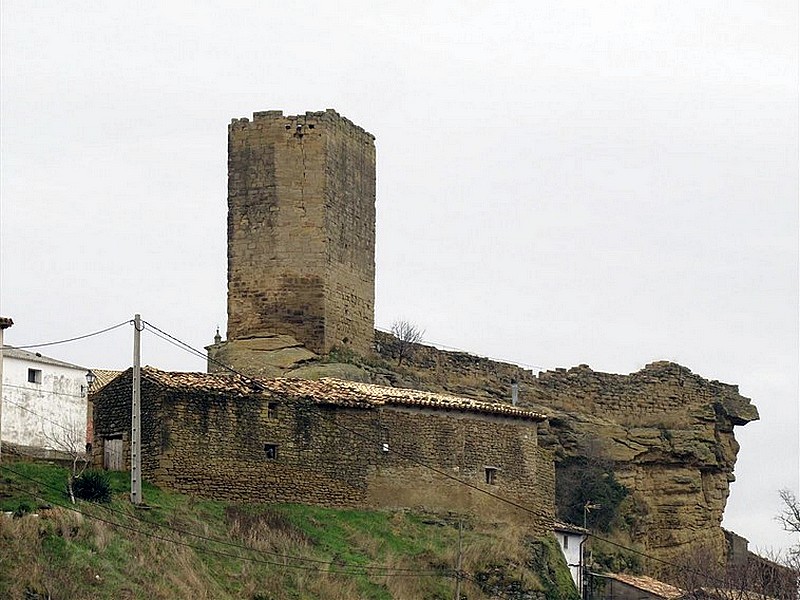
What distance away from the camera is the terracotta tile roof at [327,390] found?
3925 centimetres

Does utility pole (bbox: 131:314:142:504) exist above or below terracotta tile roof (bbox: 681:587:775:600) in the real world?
above

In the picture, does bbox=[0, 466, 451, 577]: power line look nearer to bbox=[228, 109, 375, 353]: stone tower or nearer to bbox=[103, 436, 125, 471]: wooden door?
bbox=[103, 436, 125, 471]: wooden door

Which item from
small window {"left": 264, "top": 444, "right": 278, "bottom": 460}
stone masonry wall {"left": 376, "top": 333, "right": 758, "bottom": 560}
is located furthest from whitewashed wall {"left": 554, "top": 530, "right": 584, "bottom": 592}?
small window {"left": 264, "top": 444, "right": 278, "bottom": 460}

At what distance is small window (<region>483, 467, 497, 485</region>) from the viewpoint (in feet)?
140

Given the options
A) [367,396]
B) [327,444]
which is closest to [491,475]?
[367,396]

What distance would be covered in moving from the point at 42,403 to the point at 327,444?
6283 mm

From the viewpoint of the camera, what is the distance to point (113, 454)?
39.4 meters

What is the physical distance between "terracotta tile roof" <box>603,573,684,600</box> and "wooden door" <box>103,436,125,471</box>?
1172 centimetres

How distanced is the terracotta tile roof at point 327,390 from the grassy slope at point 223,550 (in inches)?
80.8

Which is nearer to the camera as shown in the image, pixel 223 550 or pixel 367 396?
pixel 223 550

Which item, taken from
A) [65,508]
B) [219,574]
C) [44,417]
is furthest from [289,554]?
[44,417]

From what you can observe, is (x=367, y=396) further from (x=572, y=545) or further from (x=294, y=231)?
(x=294, y=231)

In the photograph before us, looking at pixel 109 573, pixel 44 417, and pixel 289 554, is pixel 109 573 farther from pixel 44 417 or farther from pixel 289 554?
pixel 44 417

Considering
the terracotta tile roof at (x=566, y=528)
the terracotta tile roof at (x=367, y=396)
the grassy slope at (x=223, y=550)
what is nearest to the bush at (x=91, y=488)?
the grassy slope at (x=223, y=550)
